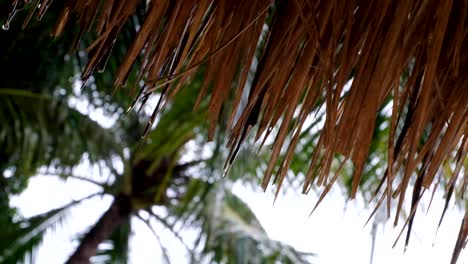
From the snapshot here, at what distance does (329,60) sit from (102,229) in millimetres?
2715

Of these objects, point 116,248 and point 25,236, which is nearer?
point 25,236

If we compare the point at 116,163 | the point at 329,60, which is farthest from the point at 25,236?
the point at 329,60

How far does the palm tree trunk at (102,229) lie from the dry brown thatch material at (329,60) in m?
2.54

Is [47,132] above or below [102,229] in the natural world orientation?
above

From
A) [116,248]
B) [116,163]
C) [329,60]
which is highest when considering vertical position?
[116,163]

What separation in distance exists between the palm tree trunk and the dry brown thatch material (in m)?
2.54

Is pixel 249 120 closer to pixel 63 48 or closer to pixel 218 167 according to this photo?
pixel 218 167

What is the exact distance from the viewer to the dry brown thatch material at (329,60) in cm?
67

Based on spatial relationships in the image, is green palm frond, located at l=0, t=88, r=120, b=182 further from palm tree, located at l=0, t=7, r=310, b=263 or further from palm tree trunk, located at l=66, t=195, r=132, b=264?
palm tree trunk, located at l=66, t=195, r=132, b=264

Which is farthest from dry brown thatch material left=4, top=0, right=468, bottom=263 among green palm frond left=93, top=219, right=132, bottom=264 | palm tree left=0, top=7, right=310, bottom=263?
green palm frond left=93, top=219, right=132, bottom=264

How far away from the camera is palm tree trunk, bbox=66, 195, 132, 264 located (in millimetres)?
3184

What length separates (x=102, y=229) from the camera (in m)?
3.28

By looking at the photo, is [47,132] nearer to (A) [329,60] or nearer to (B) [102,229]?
(B) [102,229]

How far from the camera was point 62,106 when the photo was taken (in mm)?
2814
